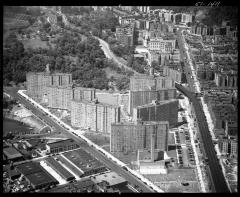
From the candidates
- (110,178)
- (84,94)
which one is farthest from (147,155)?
(84,94)

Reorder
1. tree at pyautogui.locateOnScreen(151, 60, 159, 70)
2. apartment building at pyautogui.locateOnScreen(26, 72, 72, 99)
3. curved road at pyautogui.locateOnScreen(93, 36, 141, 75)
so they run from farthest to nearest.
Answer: curved road at pyautogui.locateOnScreen(93, 36, 141, 75), tree at pyautogui.locateOnScreen(151, 60, 159, 70), apartment building at pyautogui.locateOnScreen(26, 72, 72, 99)

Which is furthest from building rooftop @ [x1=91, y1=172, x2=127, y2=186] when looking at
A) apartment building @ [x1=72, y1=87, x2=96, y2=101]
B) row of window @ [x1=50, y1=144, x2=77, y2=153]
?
apartment building @ [x1=72, y1=87, x2=96, y2=101]

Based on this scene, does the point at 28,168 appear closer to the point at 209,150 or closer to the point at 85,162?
the point at 85,162

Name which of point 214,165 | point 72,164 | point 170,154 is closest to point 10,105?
point 72,164

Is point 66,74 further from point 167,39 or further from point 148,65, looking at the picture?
point 167,39

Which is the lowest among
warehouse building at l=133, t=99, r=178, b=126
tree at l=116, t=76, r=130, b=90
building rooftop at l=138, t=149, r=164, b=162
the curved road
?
building rooftop at l=138, t=149, r=164, b=162

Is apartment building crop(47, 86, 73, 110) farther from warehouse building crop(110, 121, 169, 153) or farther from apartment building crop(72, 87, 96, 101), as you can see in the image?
warehouse building crop(110, 121, 169, 153)
